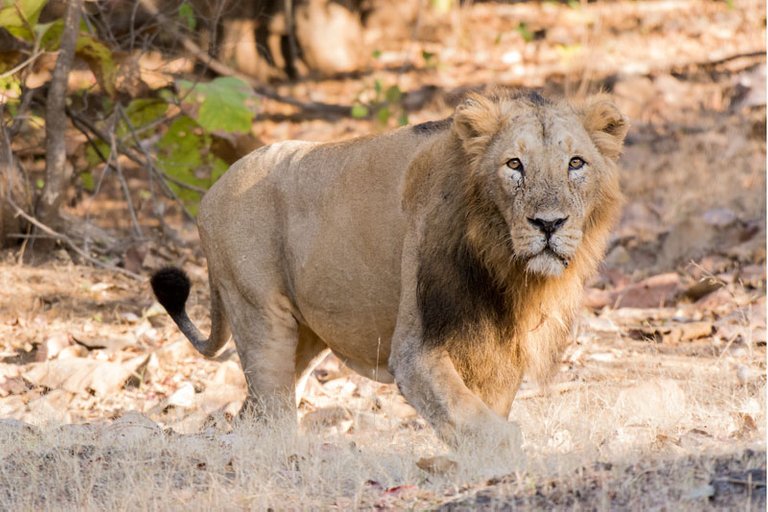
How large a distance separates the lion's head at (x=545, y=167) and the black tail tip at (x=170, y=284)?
6.56ft

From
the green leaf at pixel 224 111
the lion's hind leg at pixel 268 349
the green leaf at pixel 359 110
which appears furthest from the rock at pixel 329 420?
the green leaf at pixel 359 110

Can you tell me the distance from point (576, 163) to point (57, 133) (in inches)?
220

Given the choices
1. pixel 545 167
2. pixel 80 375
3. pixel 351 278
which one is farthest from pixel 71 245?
pixel 545 167

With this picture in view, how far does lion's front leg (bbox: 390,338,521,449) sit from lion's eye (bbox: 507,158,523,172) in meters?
0.82

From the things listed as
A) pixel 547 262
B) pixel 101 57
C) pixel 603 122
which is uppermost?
pixel 603 122

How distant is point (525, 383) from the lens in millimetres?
7133

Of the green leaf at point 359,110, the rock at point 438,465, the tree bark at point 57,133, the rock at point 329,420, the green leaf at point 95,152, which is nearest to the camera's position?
the rock at point 438,465

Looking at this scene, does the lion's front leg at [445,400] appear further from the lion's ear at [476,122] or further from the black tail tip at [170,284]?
the black tail tip at [170,284]

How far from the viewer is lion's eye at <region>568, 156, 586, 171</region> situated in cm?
463

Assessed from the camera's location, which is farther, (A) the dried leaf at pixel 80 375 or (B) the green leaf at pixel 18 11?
(B) the green leaf at pixel 18 11

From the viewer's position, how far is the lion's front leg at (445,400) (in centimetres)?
443

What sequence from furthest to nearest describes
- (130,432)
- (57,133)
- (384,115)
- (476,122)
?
(384,115), (57,133), (130,432), (476,122)

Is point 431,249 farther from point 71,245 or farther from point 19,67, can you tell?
point 71,245

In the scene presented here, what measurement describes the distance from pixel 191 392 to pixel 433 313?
2500mm
